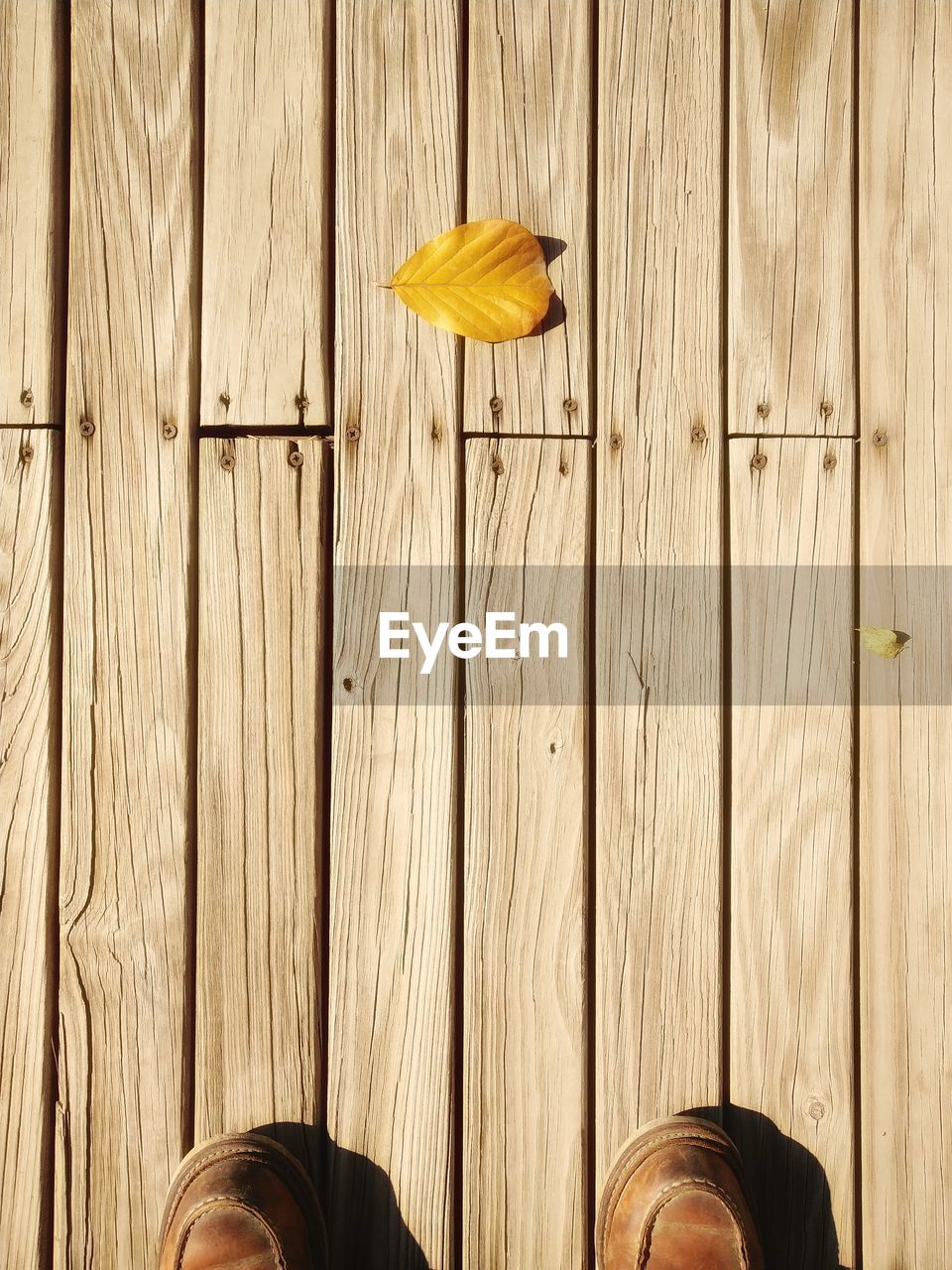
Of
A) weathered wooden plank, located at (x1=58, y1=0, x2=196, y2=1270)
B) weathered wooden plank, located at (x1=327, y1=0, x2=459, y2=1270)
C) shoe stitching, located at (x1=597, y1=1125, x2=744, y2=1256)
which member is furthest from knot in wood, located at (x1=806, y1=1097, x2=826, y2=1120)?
weathered wooden plank, located at (x1=58, y1=0, x2=196, y2=1270)

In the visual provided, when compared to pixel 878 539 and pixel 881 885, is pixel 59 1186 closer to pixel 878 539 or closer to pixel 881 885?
pixel 881 885

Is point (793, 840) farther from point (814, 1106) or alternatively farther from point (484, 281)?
point (484, 281)

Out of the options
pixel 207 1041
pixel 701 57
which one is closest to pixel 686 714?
pixel 207 1041

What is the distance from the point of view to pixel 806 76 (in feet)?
4.10

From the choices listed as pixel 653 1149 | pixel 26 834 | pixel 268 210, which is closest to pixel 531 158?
pixel 268 210

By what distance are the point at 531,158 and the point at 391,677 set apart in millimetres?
916

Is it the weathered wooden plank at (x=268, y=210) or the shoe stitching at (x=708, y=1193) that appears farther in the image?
the weathered wooden plank at (x=268, y=210)

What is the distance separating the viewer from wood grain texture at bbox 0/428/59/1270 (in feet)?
3.94

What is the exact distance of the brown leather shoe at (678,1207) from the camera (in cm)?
111

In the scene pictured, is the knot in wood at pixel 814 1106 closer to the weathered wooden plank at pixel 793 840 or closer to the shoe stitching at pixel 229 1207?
the weathered wooden plank at pixel 793 840

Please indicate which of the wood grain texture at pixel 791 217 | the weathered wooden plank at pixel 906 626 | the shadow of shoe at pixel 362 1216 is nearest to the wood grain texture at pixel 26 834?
the shadow of shoe at pixel 362 1216

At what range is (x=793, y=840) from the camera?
1227 millimetres

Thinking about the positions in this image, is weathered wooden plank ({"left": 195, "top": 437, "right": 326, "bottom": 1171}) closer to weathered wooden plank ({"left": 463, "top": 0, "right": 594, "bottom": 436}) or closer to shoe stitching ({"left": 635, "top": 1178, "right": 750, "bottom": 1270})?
weathered wooden plank ({"left": 463, "top": 0, "right": 594, "bottom": 436})

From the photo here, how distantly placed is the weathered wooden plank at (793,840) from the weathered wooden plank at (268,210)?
77cm
